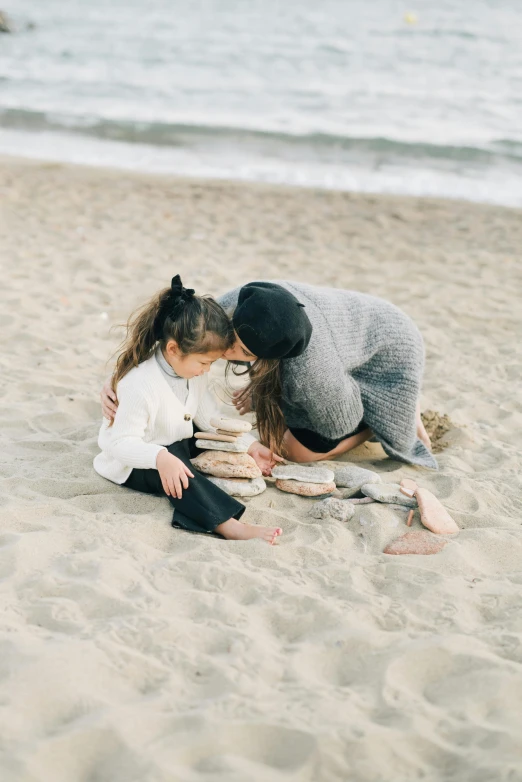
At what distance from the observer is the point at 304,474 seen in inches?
137

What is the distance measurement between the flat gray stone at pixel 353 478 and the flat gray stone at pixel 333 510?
0.67ft

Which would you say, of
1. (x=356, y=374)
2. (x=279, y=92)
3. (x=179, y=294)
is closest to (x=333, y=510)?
(x=356, y=374)

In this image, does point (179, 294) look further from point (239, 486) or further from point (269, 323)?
point (239, 486)

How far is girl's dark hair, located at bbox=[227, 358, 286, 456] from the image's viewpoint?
11.3 ft

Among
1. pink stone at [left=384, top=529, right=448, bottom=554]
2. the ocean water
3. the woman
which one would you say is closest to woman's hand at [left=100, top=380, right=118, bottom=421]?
the woman

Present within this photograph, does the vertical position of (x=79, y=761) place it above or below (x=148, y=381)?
below

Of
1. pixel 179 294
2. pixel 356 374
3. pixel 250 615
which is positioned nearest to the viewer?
pixel 250 615

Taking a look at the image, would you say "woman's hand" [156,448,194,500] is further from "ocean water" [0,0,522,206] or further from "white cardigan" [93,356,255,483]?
"ocean water" [0,0,522,206]

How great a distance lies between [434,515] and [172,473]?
3.55ft

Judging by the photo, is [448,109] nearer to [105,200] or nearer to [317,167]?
[317,167]

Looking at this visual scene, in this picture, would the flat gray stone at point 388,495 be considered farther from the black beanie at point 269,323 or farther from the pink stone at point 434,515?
the black beanie at point 269,323

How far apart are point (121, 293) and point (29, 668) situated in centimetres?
417

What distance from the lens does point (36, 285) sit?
5961 millimetres

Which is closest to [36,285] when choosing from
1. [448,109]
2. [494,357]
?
[494,357]
